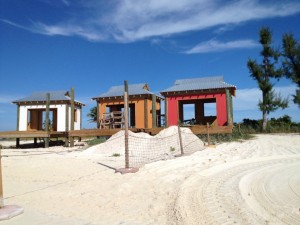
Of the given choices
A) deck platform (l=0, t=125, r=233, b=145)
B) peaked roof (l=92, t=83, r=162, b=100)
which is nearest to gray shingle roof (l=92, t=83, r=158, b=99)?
peaked roof (l=92, t=83, r=162, b=100)

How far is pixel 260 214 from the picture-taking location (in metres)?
4.89

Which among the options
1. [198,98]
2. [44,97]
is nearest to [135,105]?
[198,98]

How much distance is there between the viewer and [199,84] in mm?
22297

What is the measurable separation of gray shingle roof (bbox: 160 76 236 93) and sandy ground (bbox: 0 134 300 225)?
35.7 ft

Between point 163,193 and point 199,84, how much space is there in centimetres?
1663

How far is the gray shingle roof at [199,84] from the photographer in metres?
21.0

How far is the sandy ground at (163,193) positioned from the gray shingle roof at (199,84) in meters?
10.9

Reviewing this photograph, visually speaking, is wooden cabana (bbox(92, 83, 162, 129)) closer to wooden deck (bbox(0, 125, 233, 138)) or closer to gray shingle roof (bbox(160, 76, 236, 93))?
gray shingle roof (bbox(160, 76, 236, 93))

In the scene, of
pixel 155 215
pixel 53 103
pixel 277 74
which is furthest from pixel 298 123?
pixel 155 215

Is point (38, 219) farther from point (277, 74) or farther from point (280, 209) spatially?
point (277, 74)

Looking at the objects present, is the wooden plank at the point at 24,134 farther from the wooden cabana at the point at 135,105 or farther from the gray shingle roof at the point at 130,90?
the gray shingle roof at the point at 130,90

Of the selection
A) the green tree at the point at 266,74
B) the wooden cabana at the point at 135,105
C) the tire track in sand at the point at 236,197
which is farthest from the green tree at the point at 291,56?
the tire track in sand at the point at 236,197

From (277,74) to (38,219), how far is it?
2530 cm

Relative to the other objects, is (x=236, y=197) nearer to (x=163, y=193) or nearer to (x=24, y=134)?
(x=163, y=193)
